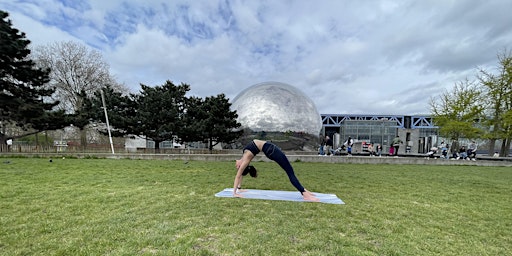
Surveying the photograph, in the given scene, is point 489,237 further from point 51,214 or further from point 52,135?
point 52,135

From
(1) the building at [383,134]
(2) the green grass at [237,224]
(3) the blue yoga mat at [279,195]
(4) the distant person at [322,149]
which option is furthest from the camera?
(1) the building at [383,134]

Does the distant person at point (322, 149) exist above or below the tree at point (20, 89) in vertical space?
below

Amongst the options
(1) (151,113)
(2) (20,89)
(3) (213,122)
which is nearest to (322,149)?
(3) (213,122)

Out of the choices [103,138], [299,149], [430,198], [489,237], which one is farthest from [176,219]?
[103,138]

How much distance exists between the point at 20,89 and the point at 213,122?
16262 millimetres

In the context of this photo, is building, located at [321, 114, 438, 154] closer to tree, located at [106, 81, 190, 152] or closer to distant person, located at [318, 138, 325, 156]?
distant person, located at [318, 138, 325, 156]

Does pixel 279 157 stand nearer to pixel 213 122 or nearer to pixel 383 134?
pixel 213 122

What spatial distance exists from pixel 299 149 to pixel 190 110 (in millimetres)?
11179

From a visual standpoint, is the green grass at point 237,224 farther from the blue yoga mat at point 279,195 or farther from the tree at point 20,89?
the tree at point 20,89

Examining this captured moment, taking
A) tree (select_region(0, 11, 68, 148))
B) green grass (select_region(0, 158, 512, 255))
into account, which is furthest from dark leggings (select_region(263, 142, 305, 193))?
tree (select_region(0, 11, 68, 148))

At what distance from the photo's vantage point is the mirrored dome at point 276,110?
2070 cm

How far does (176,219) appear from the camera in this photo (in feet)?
13.7

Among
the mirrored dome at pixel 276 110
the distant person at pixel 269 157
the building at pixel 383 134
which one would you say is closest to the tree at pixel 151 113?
the mirrored dome at pixel 276 110

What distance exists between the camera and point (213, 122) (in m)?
24.0
